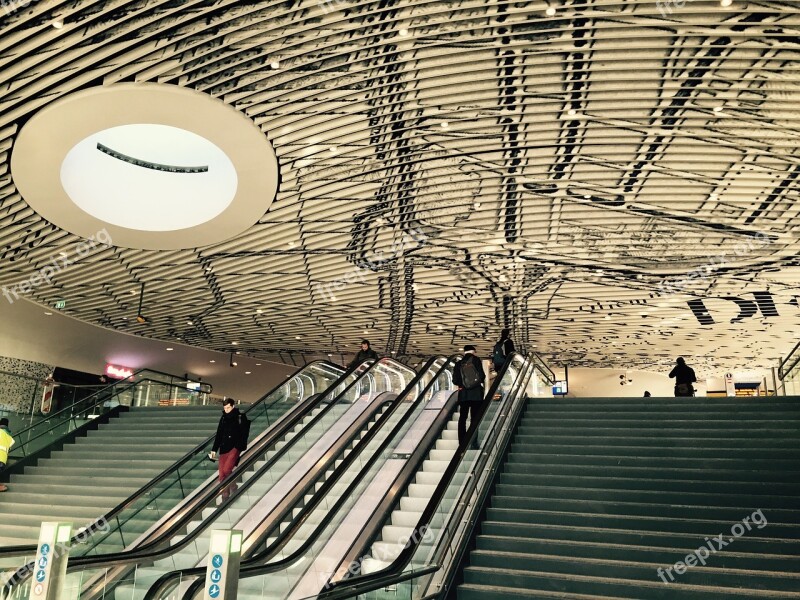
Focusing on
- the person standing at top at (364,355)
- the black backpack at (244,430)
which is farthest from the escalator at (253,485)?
the person standing at top at (364,355)

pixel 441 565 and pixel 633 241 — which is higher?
pixel 633 241

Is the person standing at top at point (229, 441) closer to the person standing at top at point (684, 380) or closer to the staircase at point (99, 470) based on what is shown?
the staircase at point (99, 470)

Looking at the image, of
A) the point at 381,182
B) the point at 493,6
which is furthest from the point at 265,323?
the point at 493,6

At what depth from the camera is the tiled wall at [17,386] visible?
1181cm

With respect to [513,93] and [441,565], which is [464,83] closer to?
[513,93]

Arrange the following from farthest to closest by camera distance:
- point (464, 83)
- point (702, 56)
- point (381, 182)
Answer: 1. point (381, 182)
2. point (464, 83)
3. point (702, 56)

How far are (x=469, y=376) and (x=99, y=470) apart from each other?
5807 mm

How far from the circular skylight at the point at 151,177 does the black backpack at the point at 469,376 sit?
470cm

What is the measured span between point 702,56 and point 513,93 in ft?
6.35

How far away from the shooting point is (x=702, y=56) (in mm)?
6508

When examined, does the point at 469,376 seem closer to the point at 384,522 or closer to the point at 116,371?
the point at 384,522

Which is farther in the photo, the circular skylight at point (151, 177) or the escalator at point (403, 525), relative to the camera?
the circular skylight at point (151, 177)

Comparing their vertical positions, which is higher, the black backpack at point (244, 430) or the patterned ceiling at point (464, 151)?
the patterned ceiling at point (464, 151)

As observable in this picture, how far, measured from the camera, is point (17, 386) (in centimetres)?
1359
